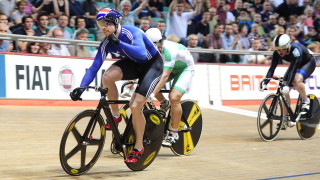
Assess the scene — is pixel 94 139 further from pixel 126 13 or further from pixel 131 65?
pixel 126 13

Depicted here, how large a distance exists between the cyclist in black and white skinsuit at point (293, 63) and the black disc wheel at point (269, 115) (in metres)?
0.19

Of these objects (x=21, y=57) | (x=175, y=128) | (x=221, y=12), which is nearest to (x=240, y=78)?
(x=221, y=12)

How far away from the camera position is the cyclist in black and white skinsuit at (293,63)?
728 centimetres

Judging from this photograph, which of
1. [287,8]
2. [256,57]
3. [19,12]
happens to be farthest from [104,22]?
[287,8]

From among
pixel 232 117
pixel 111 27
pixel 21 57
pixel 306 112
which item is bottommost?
pixel 232 117

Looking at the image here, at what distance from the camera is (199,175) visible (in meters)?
4.90

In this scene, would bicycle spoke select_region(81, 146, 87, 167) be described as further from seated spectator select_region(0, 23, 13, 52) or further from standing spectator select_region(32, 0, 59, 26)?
standing spectator select_region(32, 0, 59, 26)

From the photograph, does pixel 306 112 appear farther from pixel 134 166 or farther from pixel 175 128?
pixel 134 166

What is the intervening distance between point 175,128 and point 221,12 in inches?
279

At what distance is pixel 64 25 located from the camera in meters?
9.46

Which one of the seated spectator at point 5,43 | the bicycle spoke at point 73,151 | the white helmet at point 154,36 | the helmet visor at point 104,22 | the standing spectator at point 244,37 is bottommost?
the standing spectator at point 244,37

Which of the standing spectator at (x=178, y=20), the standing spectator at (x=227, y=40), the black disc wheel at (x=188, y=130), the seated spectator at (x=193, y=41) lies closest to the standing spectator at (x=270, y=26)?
the standing spectator at (x=227, y=40)

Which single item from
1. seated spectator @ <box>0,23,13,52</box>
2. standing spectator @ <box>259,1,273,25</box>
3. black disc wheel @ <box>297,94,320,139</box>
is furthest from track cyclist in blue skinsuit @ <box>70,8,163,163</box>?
standing spectator @ <box>259,1,273,25</box>

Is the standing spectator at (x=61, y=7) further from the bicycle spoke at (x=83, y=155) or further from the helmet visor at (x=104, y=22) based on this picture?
the bicycle spoke at (x=83, y=155)
